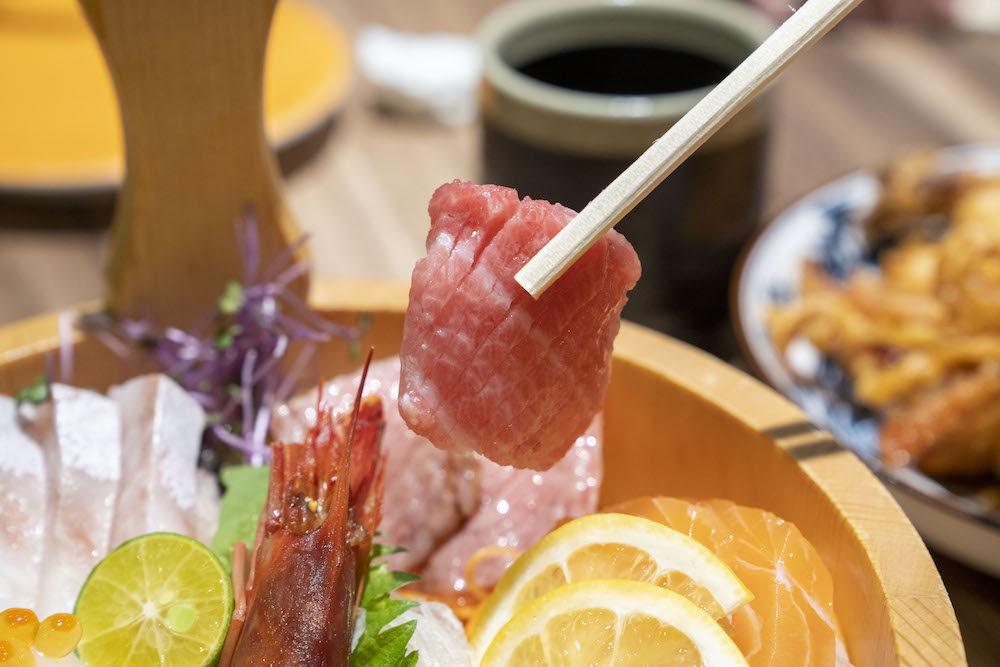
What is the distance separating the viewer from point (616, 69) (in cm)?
144

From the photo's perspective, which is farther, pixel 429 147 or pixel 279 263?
pixel 429 147

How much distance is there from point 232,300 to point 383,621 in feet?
1.41

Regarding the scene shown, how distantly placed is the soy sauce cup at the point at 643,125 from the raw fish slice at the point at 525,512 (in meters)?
0.41

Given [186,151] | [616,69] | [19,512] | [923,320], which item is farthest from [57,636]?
[923,320]

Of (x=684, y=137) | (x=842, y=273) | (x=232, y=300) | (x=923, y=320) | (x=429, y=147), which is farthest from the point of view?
(x=429, y=147)

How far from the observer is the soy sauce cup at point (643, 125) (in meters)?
1.25

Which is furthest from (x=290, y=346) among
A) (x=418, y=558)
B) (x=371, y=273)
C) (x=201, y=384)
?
(x=371, y=273)

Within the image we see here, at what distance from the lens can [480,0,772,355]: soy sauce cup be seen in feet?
4.09

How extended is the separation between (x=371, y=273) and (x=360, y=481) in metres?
0.88

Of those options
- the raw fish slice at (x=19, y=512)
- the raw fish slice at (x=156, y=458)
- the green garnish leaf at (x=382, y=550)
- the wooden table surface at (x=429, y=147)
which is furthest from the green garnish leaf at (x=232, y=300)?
the wooden table surface at (x=429, y=147)

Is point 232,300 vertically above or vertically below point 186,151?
below

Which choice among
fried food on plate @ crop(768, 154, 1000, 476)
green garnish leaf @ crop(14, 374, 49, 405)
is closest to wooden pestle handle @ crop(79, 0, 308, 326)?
green garnish leaf @ crop(14, 374, 49, 405)

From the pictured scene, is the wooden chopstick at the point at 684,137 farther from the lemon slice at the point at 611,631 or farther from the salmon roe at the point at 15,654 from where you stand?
the salmon roe at the point at 15,654

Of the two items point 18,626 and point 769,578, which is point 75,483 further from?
point 769,578
